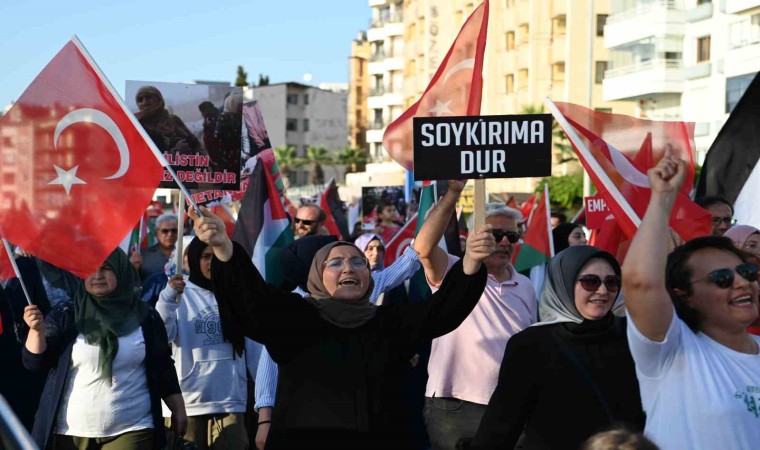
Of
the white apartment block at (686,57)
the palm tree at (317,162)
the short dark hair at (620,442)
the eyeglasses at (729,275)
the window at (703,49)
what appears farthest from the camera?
the palm tree at (317,162)

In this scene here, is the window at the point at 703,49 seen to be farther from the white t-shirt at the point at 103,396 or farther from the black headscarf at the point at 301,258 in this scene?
the white t-shirt at the point at 103,396

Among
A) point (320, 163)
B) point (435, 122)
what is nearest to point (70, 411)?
point (435, 122)

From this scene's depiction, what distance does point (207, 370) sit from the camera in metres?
7.83

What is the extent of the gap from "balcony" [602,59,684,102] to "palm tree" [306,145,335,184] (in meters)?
50.2

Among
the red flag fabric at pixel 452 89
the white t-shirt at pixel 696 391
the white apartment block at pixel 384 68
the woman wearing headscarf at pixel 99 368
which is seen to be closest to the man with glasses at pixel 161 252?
the red flag fabric at pixel 452 89

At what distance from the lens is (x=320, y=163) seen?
105 m

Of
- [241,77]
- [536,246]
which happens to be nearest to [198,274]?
[536,246]

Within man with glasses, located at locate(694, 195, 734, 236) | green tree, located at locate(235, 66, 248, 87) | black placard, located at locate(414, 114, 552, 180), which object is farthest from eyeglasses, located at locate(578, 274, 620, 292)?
green tree, located at locate(235, 66, 248, 87)

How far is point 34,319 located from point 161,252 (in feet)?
16.8

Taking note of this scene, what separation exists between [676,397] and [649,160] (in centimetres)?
360

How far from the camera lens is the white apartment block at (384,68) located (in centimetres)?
9356

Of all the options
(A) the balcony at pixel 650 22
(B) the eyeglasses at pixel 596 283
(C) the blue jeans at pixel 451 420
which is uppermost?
(A) the balcony at pixel 650 22

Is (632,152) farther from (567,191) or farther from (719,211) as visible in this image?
(567,191)

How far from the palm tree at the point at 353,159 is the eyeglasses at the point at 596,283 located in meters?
99.0
